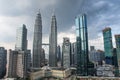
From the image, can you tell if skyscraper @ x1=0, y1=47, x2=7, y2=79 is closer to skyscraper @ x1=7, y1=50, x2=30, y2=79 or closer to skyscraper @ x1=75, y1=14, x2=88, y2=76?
skyscraper @ x1=7, y1=50, x2=30, y2=79

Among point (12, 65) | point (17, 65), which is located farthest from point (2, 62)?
point (17, 65)

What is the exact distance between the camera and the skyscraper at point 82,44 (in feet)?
580

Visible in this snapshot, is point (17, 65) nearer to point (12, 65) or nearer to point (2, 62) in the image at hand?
point (12, 65)

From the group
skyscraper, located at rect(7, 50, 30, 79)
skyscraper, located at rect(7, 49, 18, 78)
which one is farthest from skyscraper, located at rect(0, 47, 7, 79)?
skyscraper, located at rect(7, 50, 30, 79)

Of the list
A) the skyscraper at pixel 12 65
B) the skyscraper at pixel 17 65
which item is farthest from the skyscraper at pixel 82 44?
the skyscraper at pixel 12 65

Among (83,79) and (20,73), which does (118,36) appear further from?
(20,73)

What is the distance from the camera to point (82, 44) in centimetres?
18812

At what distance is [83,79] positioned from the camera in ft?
471

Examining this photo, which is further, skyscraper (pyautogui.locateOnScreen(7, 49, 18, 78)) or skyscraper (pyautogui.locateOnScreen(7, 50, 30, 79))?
skyscraper (pyautogui.locateOnScreen(7, 50, 30, 79))

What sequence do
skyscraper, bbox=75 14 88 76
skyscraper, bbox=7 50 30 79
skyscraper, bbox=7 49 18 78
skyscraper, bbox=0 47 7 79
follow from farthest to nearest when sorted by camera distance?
skyscraper, bbox=75 14 88 76 < skyscraper, bbox=0 47 7 79 < skyscraper, bbox=7 50 30 79 < skyscraper, bbox=7 49 18 78

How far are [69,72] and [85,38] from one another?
41943 mm

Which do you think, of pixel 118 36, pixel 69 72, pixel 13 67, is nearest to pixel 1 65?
pixel 13 67

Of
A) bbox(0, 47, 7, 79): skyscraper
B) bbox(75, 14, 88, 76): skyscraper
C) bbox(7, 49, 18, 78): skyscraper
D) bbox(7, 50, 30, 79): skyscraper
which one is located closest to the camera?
bbox(7, 49, 18, 78): skyscraper

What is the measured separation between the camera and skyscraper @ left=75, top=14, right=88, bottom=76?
17688 centimetres
